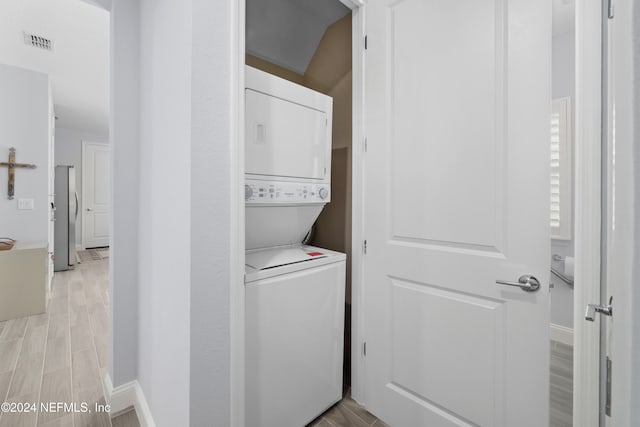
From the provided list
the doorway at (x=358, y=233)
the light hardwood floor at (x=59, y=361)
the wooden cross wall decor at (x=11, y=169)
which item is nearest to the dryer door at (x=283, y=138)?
the doorway at (x=358, y=233)

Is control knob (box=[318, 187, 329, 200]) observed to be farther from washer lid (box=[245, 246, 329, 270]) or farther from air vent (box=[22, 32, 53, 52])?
air vent (box=[22, 32, 53, 52])

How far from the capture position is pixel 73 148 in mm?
5914

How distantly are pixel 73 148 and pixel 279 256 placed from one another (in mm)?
6841

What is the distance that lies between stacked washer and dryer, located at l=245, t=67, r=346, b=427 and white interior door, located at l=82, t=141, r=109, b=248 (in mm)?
6477

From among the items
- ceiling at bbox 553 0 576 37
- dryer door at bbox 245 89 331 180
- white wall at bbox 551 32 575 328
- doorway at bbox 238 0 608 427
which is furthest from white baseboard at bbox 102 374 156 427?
ceiling at bbox 553 0 576 37

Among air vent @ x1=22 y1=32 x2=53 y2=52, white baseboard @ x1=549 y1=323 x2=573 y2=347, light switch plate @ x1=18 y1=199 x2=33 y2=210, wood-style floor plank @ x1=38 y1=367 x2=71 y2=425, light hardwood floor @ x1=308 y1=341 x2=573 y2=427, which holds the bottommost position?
wood-style floor plank @ x1=38 y1=367 x2=71 y2=425

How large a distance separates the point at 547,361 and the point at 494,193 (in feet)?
2.09

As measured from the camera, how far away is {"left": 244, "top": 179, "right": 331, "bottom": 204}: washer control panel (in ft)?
4.25

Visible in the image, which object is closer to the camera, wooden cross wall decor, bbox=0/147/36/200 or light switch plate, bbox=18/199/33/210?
wooden cross wall decor, bbox=0/147/36/200

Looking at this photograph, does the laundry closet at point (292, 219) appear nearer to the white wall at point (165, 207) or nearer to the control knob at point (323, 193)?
the control knob at point (323, 193)

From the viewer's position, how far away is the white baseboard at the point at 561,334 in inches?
43.4

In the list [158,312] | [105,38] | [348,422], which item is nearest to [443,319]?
[348,422]

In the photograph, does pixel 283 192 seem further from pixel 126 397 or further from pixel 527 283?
pixel 126 397

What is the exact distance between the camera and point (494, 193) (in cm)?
114
